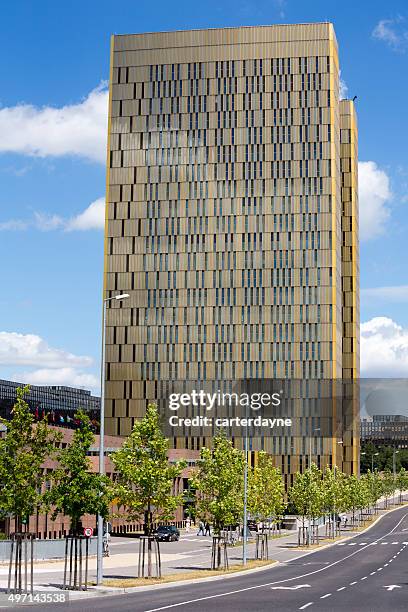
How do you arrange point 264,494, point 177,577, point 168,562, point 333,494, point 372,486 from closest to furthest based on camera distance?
point 177,577 → point 168,562 → point 264,494 → point 333,494 → point 372,486

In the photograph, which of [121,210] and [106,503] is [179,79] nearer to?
[121,210]

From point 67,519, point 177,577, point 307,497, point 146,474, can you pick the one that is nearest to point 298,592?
point 177,577

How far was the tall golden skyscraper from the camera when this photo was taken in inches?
5871

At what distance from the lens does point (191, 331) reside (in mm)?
149625

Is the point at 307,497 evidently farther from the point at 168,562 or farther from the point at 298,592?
the point at 298,592

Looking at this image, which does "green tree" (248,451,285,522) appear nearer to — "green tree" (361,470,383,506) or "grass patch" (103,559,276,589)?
"grass patch" (103,559,276,589)

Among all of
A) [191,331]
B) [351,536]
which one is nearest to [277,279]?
[191,331]

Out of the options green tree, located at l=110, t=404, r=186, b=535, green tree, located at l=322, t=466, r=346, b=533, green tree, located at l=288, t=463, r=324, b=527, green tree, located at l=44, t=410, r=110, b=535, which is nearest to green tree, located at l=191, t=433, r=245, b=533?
green tree, located at l=110, t=404, r=186, b=535

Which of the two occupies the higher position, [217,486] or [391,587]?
[217,486]

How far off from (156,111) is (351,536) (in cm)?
8130

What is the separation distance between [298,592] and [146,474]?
8382 millimetres

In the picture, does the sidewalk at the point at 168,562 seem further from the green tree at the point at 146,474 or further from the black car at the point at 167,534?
the green tree at the point at 146,474

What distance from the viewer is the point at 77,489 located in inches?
1420

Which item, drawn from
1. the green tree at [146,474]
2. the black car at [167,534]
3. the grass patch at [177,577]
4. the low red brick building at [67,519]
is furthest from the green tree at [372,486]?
the green tree at [146,474]
